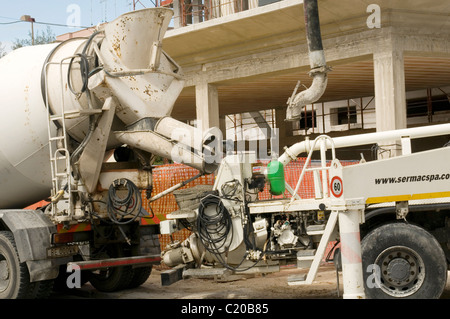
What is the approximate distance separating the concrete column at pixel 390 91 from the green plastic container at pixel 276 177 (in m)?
6.12


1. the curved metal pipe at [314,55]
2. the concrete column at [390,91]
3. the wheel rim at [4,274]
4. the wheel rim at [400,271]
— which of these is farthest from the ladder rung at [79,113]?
the concrete column at [390,91]

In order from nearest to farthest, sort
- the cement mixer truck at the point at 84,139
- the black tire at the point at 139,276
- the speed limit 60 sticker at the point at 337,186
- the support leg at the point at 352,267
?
the support leg at the point at 352,267
the speed limit 60 sticker at the point at 337,186
the cement mixer truck at the point at 84,139
the black tire at the point at 139,276

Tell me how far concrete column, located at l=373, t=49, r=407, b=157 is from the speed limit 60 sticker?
23.4 feet

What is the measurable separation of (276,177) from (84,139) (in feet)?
10.1

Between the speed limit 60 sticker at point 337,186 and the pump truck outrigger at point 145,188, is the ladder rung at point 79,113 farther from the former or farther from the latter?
the speed limit 60 sticker at point 337,186

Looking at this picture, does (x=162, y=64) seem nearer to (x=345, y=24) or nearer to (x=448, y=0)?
(x=345, y=24)

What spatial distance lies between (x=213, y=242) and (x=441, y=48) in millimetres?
8836

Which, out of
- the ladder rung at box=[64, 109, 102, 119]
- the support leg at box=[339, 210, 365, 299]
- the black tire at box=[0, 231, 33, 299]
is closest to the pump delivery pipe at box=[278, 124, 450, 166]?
the support leg at box=[339, 210, 365, 299]

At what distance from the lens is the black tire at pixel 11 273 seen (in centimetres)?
915

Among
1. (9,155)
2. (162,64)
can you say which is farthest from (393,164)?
(9,155)

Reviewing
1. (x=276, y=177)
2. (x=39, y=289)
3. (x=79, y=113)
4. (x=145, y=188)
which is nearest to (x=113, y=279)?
(x=39, y=289)

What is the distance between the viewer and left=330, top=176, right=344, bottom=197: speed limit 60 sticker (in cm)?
702

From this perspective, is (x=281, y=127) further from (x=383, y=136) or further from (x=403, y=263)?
(x=403, y=263)

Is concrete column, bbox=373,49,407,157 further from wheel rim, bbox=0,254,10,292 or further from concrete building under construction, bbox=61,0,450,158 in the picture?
wheel rim, bbox=0,254,10,292
